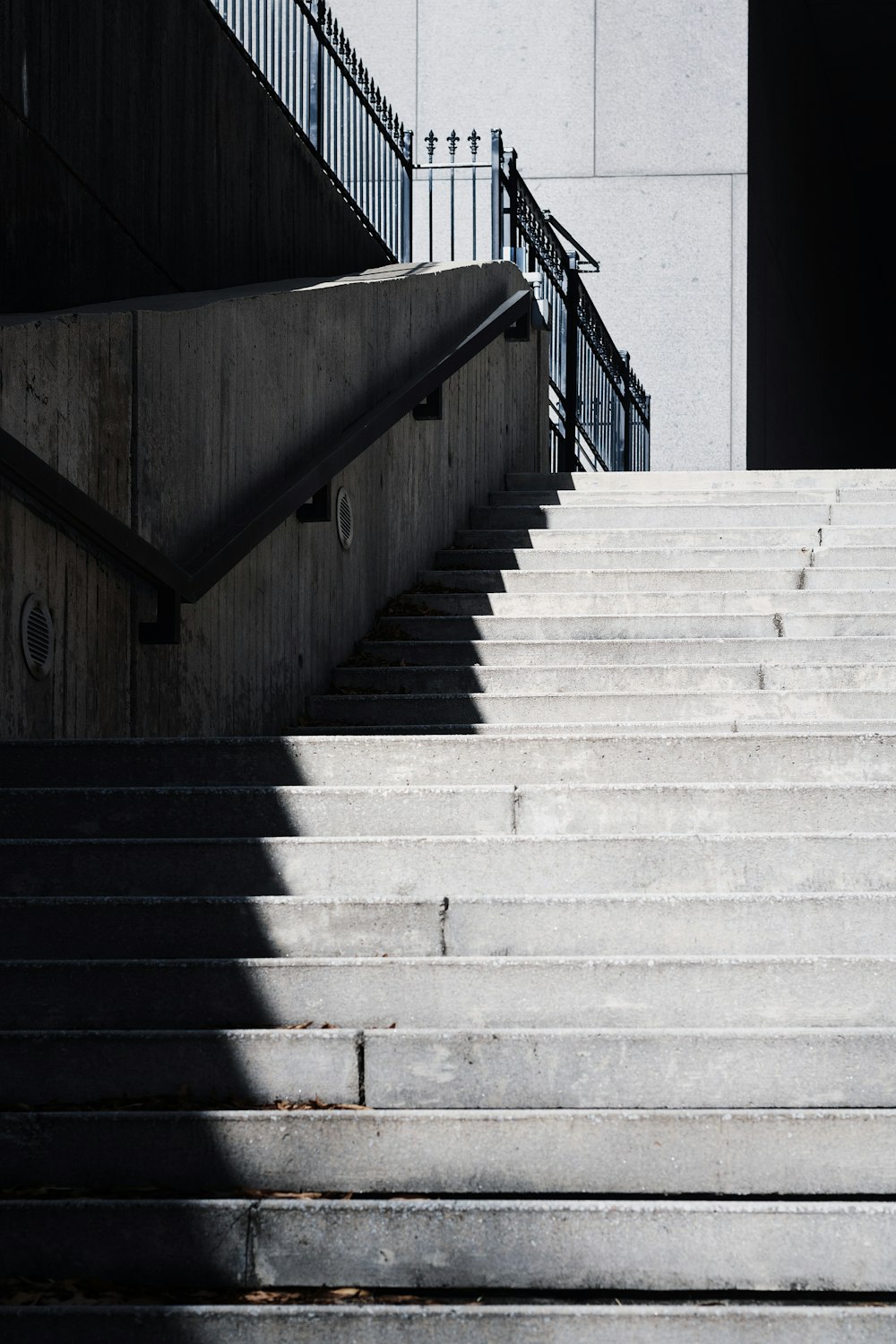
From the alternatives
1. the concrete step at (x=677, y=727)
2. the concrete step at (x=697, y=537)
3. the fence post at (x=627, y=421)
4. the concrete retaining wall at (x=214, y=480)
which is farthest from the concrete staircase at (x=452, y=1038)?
the fence post at (x=627, y=421)

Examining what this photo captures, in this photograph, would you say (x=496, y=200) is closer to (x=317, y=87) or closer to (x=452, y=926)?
(x=317, y=87)

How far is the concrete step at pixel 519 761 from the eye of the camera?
175 inches

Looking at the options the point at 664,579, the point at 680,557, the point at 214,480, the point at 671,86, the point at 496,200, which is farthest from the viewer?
the point at 671,86

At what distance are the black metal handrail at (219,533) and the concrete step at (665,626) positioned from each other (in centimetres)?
87

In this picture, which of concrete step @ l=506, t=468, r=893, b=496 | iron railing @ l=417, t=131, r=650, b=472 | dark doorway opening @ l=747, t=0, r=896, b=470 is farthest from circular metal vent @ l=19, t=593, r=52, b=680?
dark doorway opening @ l=747, t=0, r=896, b=470

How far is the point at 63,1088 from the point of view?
10.6 ft

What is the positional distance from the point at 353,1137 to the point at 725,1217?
67 cm

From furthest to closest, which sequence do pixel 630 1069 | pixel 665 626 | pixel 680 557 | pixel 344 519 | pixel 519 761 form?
1. pixel 680 557
2. pixel 344 519
3. pixel 665 626
4. pixel 519 761
5. pixel 630 1069

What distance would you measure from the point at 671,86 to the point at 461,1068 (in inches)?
518

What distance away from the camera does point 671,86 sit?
48.6ft

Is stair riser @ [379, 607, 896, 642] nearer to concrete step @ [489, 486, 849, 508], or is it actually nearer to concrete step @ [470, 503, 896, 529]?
concrete step @ [470, 503, 896, 529]

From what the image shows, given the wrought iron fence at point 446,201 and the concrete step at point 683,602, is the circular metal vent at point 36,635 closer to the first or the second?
the concrete step at point 683,602

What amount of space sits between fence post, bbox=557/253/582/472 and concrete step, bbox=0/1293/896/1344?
9.66 meters

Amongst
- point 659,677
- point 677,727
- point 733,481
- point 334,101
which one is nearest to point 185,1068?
point 677,727
